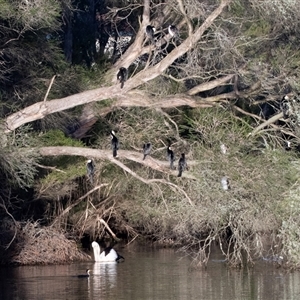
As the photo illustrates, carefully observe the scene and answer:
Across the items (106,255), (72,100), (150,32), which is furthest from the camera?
(106,255)

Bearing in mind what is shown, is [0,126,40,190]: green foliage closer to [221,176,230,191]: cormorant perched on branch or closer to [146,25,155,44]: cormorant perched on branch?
[146,25,155,44]: cormorant perched on branch

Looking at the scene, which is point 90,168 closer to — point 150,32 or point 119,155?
point 119,155

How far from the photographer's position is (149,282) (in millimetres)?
20391

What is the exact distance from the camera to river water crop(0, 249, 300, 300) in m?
18.8

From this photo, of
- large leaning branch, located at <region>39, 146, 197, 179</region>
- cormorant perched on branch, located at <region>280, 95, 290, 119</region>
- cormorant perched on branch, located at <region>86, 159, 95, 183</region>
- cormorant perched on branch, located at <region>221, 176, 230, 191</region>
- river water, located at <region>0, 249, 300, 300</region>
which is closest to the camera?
river water, located at <region>0, 249, 300, 300</region>

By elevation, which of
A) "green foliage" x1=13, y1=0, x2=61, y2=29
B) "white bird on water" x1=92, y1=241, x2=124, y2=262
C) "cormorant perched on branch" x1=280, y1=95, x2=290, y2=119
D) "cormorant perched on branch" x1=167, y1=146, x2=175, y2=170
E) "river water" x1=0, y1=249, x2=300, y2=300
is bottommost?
"river water" x1=0, y1=249, x2=300, y2=300

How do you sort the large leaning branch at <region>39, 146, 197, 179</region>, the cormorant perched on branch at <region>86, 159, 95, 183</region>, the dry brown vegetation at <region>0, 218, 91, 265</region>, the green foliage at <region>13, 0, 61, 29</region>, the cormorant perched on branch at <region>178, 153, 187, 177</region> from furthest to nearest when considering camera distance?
the cormorant perched on branch at <region>86, 159, 95, 183</region> < the dry brown vegetation at <region>0, 218, 91, 265</region> < the green foliage at <region>13, 0, 61, 29</region> < the large leaning branch at <region>39, 146, 197, 179</region> < the cormorant perched on branch at <region>178, 153, 187, 177</region>

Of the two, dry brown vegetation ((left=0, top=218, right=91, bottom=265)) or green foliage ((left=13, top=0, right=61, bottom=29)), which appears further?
dry brown vegetation ((left=0, top=218, right=91, bottom=265))

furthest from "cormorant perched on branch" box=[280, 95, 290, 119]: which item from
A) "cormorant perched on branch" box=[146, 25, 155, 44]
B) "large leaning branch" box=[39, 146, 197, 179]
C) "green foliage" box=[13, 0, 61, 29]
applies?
"green foliage" box=[13, 0, 61, 29]

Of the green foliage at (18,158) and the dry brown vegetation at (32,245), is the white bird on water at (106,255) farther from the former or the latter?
the green foliage at (18,158)

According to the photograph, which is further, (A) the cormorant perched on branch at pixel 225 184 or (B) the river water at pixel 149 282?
(A) the cormorant perched on branch at pixel 225 184

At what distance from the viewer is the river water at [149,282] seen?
18767mm

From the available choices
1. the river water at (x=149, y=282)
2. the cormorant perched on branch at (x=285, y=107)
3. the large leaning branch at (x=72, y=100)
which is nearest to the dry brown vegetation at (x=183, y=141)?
the large leaning branch at (x=72, y=100)

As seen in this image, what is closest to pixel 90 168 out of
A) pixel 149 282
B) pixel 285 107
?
pixel 149 282
